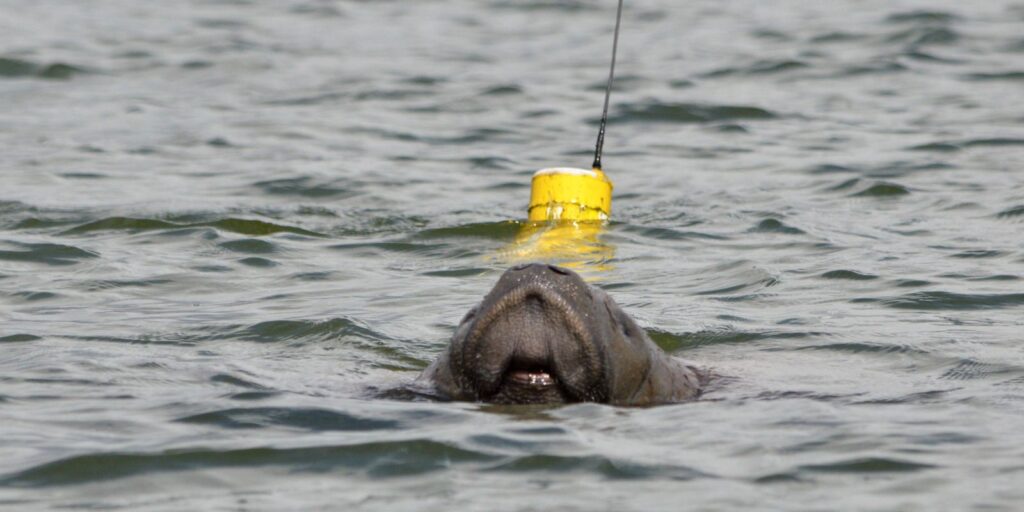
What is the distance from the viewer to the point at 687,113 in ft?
55.9

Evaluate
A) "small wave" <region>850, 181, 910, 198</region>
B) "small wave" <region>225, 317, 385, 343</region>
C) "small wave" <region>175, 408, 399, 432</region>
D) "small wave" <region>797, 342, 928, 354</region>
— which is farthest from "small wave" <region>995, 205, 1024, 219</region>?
"small wave" <region>175, 408, 399, 432</region>

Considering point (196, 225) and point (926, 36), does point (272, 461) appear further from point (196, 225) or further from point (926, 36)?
point (926, 36)

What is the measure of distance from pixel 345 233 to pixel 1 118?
5.98 meters

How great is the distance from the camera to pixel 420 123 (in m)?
16.8

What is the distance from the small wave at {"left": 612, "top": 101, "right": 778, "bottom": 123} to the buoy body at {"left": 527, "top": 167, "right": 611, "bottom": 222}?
575 centimetres

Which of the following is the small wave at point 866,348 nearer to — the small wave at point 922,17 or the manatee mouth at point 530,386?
the manatee mouth at point 530,386

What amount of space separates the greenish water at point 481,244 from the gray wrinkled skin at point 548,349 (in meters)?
0.11

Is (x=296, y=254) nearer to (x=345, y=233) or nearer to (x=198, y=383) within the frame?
(x=345, y=233)

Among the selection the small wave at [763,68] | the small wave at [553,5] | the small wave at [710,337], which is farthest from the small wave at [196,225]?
the small wave at [553,5]

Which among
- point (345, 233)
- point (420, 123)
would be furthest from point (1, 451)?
point (420, 123)

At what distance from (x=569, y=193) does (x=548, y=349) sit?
195 inches

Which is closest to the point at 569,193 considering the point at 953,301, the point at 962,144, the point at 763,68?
the point at 953,301

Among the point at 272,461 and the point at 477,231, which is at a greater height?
the point at 272,461

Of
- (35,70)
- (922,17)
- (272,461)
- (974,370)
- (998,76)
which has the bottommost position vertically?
(974,370)
